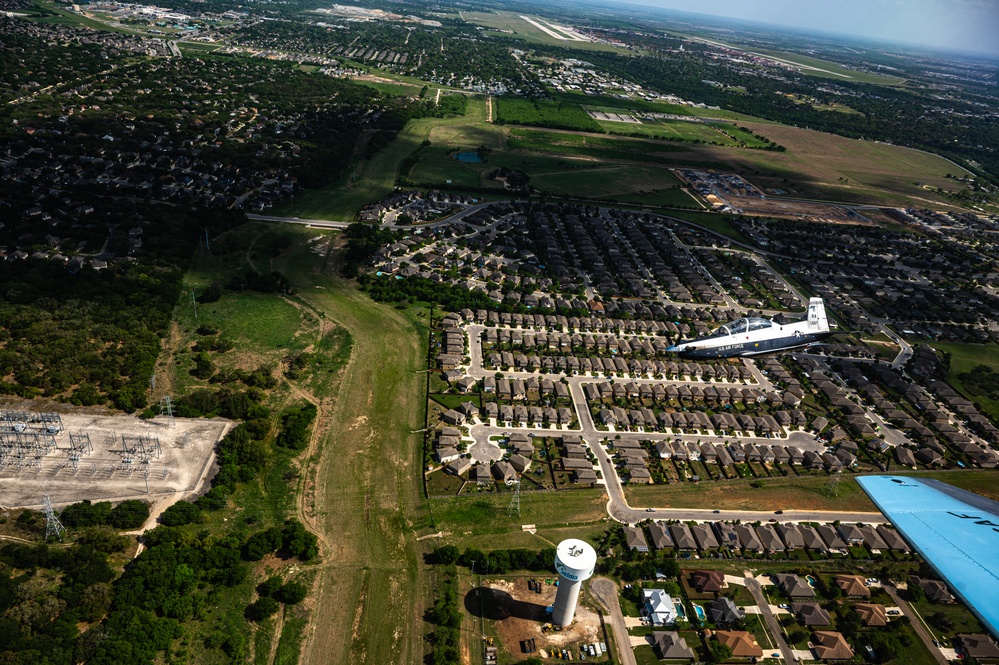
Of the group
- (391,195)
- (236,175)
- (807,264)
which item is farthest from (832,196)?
(236,175)

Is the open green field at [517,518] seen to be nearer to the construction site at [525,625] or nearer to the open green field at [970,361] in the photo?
the construction site at [525,625]

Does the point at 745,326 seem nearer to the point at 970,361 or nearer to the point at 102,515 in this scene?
the point at 970,361

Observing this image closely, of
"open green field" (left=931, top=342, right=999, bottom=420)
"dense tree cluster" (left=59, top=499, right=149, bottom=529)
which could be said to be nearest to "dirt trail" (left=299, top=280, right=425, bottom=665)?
"dense tree cluster" (left=59, top=499, right=149, bottom=529)

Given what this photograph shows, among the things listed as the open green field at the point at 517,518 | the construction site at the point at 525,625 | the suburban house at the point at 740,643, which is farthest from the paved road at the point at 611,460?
the suburban house at the point at 740,643

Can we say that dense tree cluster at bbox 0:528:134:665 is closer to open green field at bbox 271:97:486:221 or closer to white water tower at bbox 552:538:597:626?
white water tower at bbox 552:538:597:626

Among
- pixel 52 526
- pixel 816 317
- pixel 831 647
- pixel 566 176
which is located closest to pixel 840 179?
pixel 566 176
